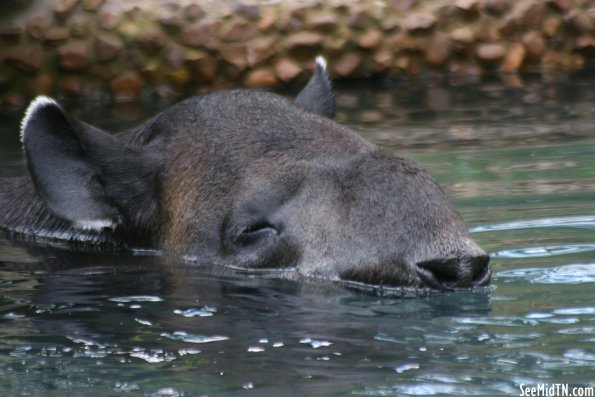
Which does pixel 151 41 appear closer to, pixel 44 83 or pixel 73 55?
pixel 73 55

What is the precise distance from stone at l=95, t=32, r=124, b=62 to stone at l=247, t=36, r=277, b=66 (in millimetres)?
1358

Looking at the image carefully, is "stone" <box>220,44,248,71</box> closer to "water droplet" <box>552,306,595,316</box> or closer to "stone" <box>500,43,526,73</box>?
"stone" <box>500,43,526,73</box>

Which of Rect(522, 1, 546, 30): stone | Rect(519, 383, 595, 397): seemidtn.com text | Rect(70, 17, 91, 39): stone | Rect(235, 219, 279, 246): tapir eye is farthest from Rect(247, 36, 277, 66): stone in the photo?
Rect(519, 383, 595, 397): seemidtn.com text

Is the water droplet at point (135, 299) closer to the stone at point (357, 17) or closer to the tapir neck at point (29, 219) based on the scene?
the tapir neck at point (29, 219)

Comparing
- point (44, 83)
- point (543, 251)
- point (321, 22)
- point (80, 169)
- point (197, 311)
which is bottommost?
point (197, 311)

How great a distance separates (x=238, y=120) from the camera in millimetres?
7039

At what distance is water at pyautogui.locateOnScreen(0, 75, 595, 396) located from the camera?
4.80 m

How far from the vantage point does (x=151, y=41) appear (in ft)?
45.1

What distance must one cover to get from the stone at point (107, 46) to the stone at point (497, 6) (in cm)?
407

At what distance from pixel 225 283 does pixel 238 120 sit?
3.16 ft

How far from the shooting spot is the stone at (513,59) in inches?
586

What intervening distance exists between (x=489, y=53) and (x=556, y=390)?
10.6 metres

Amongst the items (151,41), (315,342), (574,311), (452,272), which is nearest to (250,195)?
(452,272)

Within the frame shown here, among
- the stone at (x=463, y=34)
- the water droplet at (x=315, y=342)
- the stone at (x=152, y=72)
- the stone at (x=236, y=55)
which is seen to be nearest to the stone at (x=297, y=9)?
the stone at (x=236, y=55)
